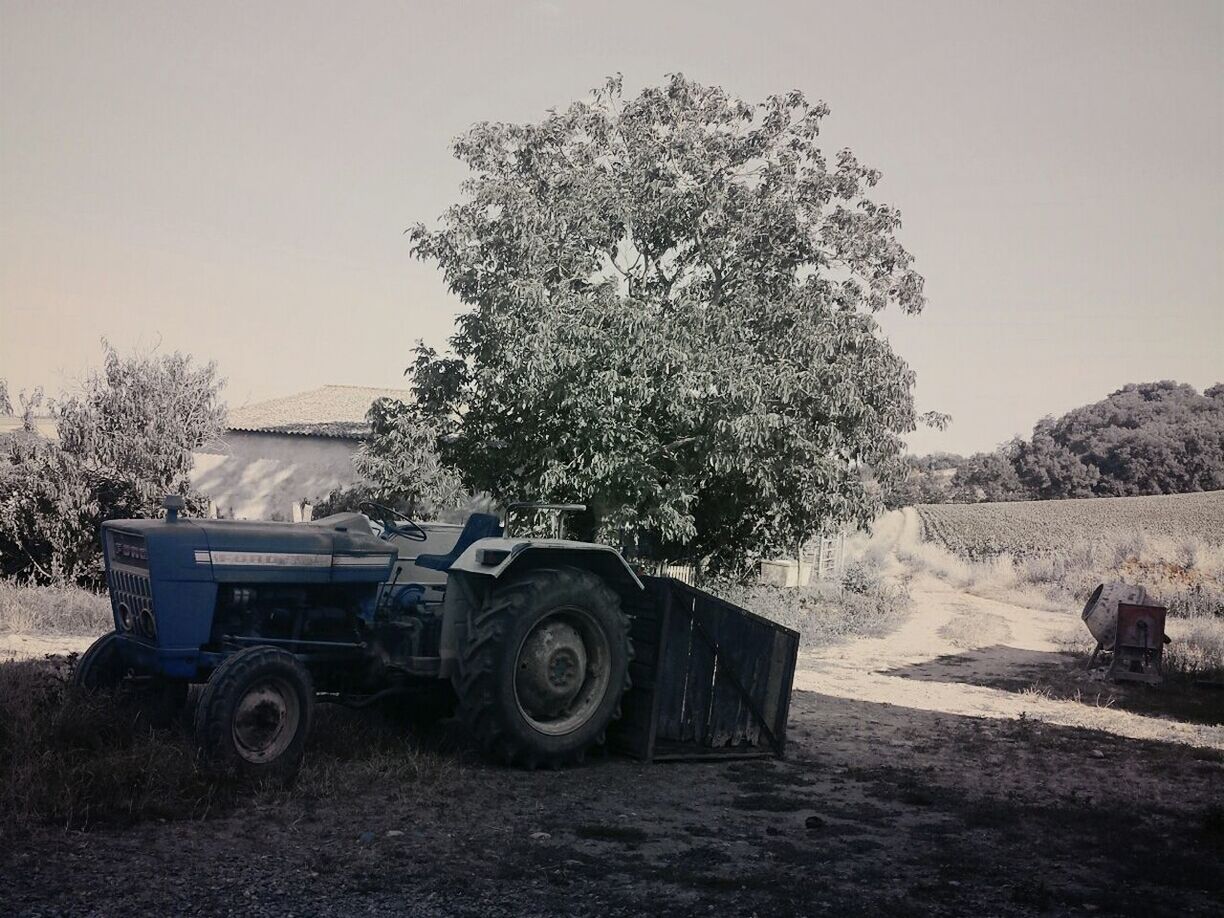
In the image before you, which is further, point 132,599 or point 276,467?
point 276,467

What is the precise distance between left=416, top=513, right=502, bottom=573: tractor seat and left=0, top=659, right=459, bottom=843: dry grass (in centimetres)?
114

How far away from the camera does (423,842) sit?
5324 millimetres

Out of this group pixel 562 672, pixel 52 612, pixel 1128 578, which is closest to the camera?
pixel 562 672

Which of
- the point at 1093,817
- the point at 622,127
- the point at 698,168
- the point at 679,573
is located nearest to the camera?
the point at 1093,817

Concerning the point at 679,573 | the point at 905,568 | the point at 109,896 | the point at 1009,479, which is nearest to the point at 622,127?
the point at 679,573

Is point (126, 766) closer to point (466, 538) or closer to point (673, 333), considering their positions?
point (466, 538)

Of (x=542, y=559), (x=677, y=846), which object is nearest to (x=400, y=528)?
(x=542, y=559)

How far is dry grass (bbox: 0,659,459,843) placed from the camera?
5.20 metres

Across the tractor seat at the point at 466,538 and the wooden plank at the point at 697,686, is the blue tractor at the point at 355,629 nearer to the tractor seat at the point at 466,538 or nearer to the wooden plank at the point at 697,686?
the tractor seat at the point at 466,538

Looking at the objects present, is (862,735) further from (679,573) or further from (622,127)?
(622,127)

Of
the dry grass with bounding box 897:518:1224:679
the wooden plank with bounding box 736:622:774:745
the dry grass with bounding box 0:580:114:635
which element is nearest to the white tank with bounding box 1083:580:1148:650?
the dry grass with bounding box 897:518:1224:679

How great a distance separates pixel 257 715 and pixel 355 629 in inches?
45.5

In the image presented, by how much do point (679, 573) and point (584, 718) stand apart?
1212 centimetres

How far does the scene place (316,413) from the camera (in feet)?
106
